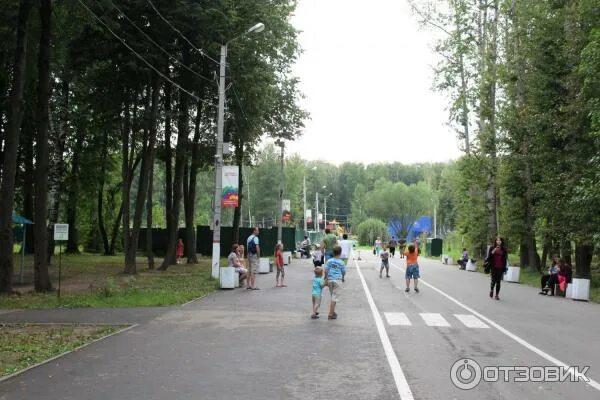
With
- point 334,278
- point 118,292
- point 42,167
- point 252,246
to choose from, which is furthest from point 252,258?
point 334,278

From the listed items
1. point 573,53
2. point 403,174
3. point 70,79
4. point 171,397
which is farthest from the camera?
point 403,174

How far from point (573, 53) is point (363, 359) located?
2160 centimetres

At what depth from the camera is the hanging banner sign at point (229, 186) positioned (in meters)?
22.7

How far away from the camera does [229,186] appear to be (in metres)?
22.8

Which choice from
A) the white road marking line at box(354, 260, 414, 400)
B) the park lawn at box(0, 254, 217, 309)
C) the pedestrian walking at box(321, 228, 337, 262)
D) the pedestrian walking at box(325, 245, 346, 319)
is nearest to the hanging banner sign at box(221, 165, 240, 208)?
the park lawn at box(0, 254, 217, 309)

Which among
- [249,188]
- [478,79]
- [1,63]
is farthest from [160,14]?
[249,188]

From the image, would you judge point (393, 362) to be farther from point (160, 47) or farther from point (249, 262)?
point (160, 47)

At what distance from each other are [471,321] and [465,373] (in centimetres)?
530

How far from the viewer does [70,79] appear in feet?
108

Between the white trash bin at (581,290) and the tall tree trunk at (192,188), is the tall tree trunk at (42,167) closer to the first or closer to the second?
the tall tree trunk at (192,188)

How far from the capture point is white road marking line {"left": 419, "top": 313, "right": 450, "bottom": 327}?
12.5 m

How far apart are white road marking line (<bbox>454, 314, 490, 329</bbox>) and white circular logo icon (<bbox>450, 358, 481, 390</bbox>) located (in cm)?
366

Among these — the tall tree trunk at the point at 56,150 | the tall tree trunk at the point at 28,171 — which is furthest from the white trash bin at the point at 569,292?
the tall tree trunk at the point at 28,171

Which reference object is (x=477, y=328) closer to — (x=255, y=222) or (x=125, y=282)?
(x=125, y=282)
